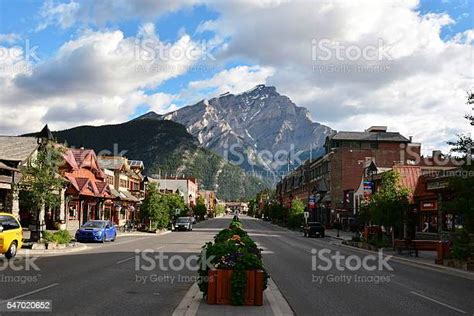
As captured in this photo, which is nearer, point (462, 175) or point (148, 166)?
point (462, 175)

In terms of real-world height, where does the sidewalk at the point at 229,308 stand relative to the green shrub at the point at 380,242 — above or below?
above

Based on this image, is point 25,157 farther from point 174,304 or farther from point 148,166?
point 148,166

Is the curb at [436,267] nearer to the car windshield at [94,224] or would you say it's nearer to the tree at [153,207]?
the car windshield at [94,224]

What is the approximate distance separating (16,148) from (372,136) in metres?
61.1

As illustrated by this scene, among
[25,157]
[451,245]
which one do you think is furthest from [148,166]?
[451,245]

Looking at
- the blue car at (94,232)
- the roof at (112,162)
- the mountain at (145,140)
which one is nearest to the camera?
the blue car at (94,232)

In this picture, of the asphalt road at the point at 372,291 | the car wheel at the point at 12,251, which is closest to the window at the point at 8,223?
the car wheel at the point at 12,251

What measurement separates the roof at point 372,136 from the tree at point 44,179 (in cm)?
6396

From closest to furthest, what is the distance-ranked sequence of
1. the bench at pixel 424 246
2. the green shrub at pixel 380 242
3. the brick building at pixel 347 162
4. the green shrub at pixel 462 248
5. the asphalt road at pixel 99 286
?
1. the asphalt road at pixel 99 286
2. the green shrub at pixel 462 248
3. the bench at pixel 424 246
4. the green shrub at pixel 380 242
5. the brick building at pixel 347 162

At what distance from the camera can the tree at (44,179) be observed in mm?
29703

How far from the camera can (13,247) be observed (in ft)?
76.6

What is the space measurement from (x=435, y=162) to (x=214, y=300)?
66.4 metres

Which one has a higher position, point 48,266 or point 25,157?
point 25,157

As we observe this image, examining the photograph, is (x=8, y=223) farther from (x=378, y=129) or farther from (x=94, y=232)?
(x=378, y=129)
